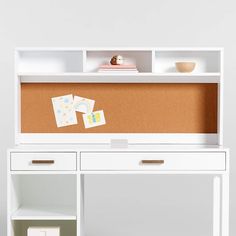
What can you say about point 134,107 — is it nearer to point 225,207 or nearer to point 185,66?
point 185,66

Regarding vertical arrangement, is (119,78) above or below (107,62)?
below

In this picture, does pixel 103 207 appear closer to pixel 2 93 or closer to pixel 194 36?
pixel 2 93

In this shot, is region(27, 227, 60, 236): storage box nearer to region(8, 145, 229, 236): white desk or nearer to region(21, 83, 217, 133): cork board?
region(8, 145, 229, 236): white desk

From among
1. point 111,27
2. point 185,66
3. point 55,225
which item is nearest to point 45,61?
point 185,66

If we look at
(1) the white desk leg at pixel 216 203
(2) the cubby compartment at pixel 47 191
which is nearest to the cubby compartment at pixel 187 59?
(1) the white desk leg at pixel 216 203

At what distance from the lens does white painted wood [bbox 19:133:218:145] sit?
5.19 metres

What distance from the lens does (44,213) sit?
4934 millimetres

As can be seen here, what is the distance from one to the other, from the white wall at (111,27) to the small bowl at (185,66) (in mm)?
1412

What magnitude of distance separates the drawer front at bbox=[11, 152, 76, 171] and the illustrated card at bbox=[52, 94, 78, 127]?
19.4 inches

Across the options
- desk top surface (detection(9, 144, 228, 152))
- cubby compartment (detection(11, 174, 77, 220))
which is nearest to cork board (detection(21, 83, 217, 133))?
desk top surface (detection(9, 144, 228, 152))

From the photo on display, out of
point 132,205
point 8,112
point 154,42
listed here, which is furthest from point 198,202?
point 8,112

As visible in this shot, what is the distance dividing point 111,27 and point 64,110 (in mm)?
1552

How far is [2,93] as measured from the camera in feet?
21.2

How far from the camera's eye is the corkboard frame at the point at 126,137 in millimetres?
5191
